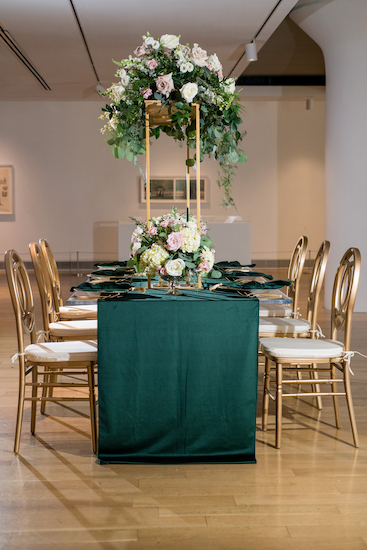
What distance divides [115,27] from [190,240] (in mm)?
4420

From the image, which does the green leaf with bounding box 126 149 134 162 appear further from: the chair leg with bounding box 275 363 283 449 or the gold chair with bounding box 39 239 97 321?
the chair leg with bounding box 275 363 283 449

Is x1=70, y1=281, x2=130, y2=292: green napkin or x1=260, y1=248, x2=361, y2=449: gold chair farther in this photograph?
x1=70, y1=281, x2=130, y2=292: green napkin

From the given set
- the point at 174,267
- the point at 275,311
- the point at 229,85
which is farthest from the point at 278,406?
the point at 229,85

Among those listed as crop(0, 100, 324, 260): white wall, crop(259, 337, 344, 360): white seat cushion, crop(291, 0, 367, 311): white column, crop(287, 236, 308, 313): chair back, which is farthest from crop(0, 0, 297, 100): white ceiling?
crop(259, 337, 344, 360): white seat cushion

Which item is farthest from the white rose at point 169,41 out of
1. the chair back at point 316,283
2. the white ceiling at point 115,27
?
the white ceiling at point 115,27

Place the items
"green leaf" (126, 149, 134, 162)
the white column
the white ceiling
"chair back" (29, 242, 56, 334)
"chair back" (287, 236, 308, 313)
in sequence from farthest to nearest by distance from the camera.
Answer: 1. the white column
2. the white ceiling
3. "chair back" (287, 236, 308, 313)
4. "chair back" (29, 242, 56, 334)
5. "green leaf" (126, 149, 134, 162)

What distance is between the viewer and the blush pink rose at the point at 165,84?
275 cm

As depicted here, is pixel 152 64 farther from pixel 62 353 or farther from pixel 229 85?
pixel 62 353

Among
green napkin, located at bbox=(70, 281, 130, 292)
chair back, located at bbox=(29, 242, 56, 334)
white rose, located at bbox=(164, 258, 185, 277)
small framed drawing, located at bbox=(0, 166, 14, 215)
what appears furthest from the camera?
small framed drawing, located at bbox=(0, 166, 14, 215)

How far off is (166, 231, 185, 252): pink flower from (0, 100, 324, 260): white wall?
849 centimetres

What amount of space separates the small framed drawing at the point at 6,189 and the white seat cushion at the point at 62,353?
903 cm

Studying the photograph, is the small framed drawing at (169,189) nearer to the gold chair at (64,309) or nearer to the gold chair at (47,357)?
the gold chair at (64,309)

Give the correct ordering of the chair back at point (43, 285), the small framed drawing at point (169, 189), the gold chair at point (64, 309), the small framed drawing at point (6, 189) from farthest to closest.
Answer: the small framed drawing at point (169, 189) → the small framed drawing at point (6, 189) → the gold chair at point (64, 309) → the chair back at point (43, 285)

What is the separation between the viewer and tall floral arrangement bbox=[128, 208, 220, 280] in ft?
8.89
